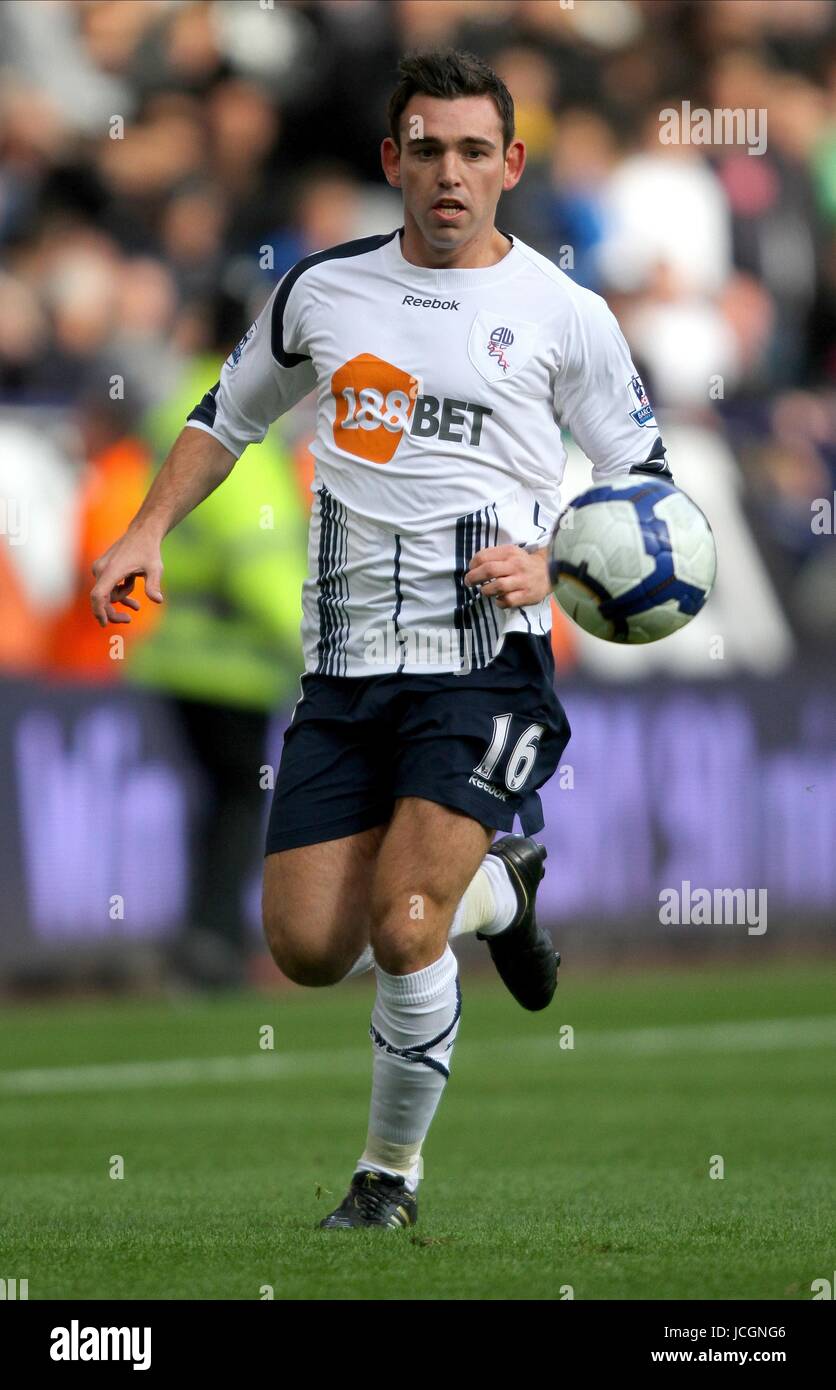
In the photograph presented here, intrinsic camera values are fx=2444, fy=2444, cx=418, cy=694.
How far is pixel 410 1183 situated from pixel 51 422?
21.6ft

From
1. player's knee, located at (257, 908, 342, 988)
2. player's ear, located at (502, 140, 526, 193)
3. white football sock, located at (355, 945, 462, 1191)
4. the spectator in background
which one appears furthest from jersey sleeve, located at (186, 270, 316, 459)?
the spectator in background

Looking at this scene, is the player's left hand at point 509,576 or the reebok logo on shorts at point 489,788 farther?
the reebok logo on shorts at point 489,788

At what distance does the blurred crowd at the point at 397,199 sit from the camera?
13797mm

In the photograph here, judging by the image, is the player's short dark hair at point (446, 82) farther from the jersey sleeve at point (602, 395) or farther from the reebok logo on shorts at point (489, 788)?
the reebok logo on shorts at point (489, 788)

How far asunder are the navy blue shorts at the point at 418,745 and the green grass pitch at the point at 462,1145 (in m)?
0.92

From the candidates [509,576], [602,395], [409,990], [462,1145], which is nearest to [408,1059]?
[409,990]

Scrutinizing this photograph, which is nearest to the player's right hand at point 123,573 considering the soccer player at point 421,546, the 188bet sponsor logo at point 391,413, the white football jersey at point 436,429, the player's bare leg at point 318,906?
the soccer player at point 421,546

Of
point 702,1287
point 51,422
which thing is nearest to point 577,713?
point 51,422

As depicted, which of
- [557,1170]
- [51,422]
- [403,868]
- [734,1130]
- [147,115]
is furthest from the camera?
[147,115]

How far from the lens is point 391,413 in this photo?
5434mm

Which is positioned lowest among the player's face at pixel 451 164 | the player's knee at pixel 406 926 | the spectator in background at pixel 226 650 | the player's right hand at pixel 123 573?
the player's knee at pixel 406 926

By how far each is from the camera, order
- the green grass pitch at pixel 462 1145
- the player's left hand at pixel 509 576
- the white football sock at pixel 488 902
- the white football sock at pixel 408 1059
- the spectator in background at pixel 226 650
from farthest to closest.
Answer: the spectator in background at pixel 226 650, the white football sock at pixel 488 902, the white football sock at pixel 408 1059, the player's left hand at pixel 509 576, the green grass pitch at pixel 462 1145

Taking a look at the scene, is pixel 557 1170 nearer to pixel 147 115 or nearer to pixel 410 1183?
pixel 410 1183

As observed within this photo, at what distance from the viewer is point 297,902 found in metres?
5.45
